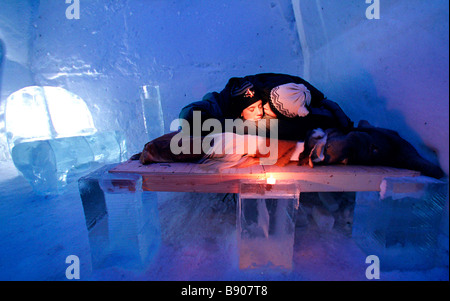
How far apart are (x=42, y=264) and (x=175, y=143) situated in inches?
43.8

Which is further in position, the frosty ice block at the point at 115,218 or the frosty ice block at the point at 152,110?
the frosty ice block at the point at 152,110

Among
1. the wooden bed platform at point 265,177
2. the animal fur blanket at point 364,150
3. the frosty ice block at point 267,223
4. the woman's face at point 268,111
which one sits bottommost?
the frosty ice block at point 267,223

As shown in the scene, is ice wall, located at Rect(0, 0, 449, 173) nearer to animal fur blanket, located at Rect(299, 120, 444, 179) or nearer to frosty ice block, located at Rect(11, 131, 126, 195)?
frosty ice block, located at Rect(11, 131, 126, 195)

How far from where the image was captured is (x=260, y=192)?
1065 millimetres

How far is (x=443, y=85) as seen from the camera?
102 centimetres

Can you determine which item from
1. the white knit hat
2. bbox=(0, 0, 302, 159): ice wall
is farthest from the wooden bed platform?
bbox=(0, 0, 302, 159): ice wall

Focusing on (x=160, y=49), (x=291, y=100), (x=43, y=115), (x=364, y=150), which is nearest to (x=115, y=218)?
(x=291, y=100)

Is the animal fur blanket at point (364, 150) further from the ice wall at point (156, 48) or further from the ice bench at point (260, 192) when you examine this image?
the ice wall at point (156, 48)

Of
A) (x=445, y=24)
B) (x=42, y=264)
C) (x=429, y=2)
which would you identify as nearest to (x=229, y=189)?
(x=42, y=264)

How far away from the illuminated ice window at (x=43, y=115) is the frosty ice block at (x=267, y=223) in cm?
275

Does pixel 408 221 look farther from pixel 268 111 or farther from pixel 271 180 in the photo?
pixel 268 111

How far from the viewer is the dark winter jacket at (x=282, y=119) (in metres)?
1.43

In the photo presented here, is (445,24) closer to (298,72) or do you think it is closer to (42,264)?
(298,72)

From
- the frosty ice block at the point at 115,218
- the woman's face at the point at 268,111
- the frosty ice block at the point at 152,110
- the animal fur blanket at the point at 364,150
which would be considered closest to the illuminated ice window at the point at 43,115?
the frosty ice block at the point at 152,110
